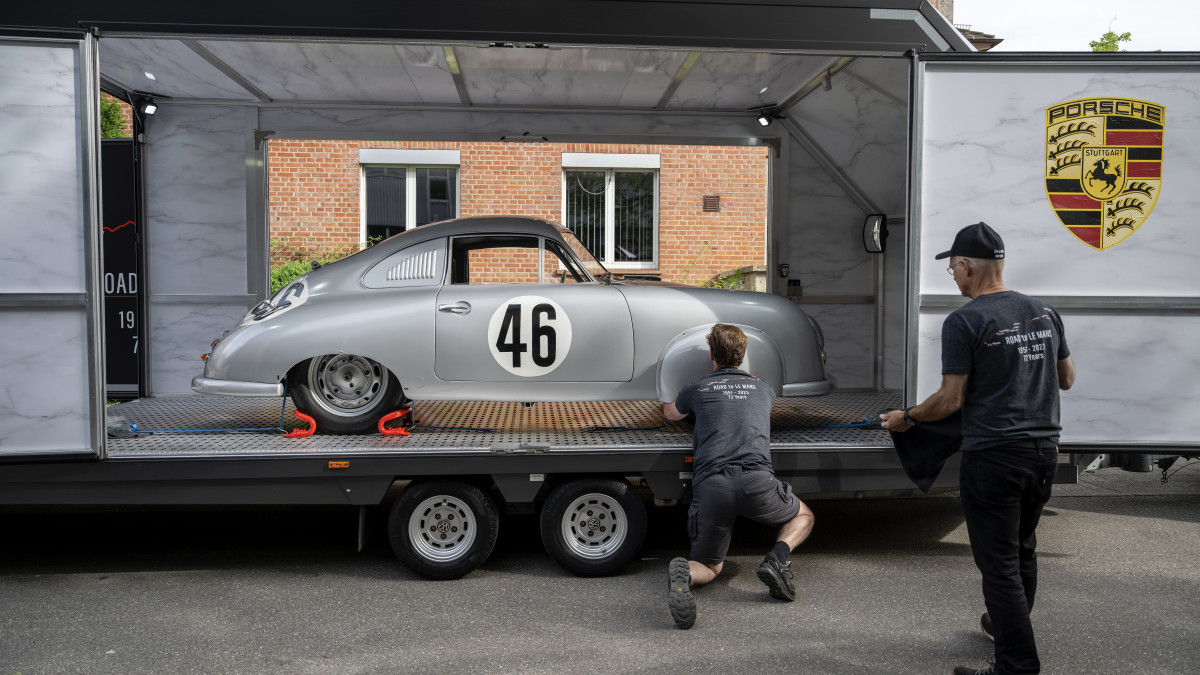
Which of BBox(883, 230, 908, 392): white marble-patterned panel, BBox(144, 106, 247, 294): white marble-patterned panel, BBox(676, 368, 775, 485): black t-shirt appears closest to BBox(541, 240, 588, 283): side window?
BBox(676, 368, 775, 485): black t-shirt

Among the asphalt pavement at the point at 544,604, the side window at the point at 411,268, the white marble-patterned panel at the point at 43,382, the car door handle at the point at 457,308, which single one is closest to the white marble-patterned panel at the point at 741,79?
the side window at the point at 411,268

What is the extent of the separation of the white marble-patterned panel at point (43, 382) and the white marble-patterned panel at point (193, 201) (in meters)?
3.23

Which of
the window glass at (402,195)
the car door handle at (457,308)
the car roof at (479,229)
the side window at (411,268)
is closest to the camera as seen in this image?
the car door handle at (457,308)

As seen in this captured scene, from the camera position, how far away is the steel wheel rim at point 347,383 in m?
5.35

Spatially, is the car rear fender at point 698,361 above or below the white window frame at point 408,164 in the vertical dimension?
below

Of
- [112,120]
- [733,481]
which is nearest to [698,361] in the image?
[733,481]

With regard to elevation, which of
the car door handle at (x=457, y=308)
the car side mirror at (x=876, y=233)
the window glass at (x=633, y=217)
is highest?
the window glass at (x=633, y=217)

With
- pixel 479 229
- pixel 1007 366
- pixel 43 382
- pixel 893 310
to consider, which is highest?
pixel 479 229

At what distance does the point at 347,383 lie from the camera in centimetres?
542

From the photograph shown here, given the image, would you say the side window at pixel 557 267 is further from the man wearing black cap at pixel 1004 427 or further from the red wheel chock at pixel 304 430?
the man wearing black cap at pixel 1004 427

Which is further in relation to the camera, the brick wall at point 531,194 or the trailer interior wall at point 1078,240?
the brick wall at point 531,194

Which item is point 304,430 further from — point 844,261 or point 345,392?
point 844,261

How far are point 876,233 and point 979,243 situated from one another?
14.9 feet

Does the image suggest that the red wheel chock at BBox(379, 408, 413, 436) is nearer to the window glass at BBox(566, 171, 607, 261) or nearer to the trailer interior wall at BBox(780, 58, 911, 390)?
the trailer interior wall at BBox(780, 58, 911, 390)
